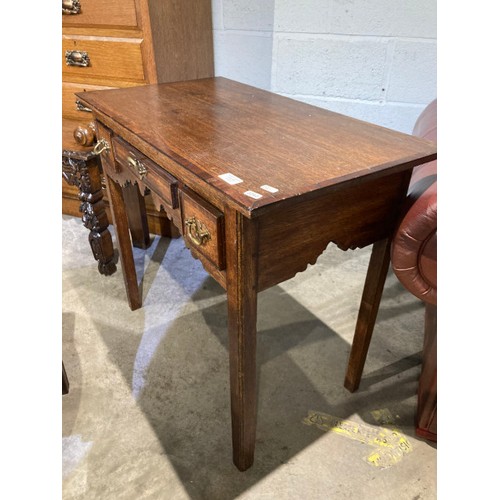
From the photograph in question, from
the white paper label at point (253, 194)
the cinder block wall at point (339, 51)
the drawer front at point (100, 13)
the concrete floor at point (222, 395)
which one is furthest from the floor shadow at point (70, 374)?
the cinder block wall at point (339, 51)

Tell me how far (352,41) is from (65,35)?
1.08 meters

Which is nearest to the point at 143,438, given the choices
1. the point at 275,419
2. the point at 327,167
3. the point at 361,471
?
the point at 275,419

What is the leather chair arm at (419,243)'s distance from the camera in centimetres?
81

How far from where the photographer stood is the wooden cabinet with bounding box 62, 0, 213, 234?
1.47 metres

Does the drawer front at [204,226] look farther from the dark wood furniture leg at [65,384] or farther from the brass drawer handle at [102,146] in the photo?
the dark wood furniture leg at [65,384]

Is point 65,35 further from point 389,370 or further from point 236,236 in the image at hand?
point 389,370

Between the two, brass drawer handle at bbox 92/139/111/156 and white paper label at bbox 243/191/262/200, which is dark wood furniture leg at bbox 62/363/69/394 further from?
Result: white paper label at bbox 243/191/262/200

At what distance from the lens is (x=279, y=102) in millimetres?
1154

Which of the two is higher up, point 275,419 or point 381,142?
point 381,142

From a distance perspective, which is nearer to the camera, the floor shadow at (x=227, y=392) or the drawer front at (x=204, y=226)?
the drawer front at (x=204, y=226)

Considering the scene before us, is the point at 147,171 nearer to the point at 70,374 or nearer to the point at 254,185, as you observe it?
the point at 254,185

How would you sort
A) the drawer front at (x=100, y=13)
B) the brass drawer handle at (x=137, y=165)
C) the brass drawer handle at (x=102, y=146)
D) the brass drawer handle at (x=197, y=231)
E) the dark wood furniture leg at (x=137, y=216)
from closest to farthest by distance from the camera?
1. the brass drawer handle at (x=197, y=231)
2. the brass drawer handle at (x=137, y=165)
3. the brass drawer handle at (x=102, y=146)
4. the drawer front at (x=100, y=13)
5. the dark wood furniture leg at (x=137, y=216)

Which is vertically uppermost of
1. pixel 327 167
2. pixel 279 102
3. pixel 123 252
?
pixel 279 102

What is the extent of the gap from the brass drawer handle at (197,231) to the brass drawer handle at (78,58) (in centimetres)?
115
